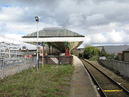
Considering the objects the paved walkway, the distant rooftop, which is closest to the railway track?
the paved walkway

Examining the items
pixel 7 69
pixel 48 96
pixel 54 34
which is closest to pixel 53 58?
pixel 54 34

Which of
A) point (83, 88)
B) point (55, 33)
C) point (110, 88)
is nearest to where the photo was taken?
point (83, 88)

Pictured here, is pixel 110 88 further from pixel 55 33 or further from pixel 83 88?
pixel 55 33

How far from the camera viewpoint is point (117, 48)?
102 meters

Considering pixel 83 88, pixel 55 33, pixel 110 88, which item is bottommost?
pixel 110 88

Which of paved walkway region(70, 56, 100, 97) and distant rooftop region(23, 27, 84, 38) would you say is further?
distant rooftop region(23, 27, 84, 38)

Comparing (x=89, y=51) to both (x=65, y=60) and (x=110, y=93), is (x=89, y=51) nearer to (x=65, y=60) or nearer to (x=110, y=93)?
(x=65, y=60)

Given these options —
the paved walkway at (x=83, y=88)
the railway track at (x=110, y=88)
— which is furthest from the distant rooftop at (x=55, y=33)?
the paved walkway at (x=83, y=88)

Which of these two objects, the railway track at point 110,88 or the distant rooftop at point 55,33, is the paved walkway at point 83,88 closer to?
the railway track at point 110,88

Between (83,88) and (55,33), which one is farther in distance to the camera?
(55,33)

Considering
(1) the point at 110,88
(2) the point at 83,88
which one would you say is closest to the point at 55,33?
(1) the point at 110,88

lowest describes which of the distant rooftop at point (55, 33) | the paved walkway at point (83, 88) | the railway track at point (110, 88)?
the railway track at point (110, 88)

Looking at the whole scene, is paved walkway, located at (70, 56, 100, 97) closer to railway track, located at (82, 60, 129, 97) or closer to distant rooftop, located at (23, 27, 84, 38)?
railway track, located at (82, 60, 129, 97)

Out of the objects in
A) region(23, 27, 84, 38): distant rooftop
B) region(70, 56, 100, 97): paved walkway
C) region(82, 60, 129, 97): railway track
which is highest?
region(23, 27, 84, 38): distant rooftop
